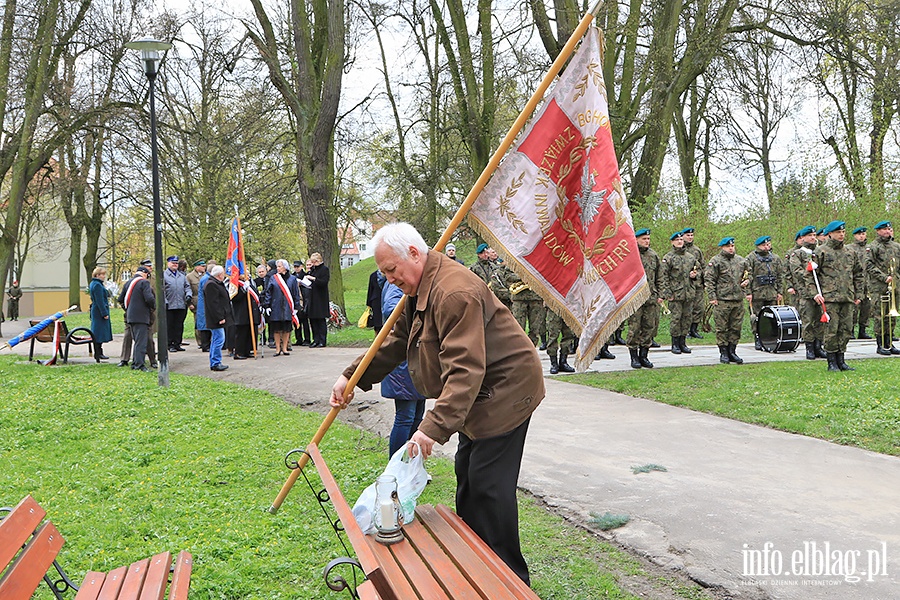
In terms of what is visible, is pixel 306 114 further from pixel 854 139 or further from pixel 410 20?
pixel 854 139

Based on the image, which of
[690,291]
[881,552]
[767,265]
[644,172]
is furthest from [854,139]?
[881,552]

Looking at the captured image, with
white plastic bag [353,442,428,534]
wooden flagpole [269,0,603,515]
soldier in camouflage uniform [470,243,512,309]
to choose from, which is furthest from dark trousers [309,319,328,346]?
white plastic bag [353,442,428,534]

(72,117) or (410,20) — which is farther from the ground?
(410,20)

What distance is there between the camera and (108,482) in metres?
6.64

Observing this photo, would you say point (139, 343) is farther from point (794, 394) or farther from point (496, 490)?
point (496, 490)

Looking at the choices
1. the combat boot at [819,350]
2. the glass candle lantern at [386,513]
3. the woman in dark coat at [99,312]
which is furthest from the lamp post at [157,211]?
the combat boot at [819,350]

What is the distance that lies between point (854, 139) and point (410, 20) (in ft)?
51.3

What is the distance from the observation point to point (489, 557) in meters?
3.27

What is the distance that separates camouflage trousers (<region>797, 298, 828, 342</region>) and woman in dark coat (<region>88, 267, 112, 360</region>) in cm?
1281

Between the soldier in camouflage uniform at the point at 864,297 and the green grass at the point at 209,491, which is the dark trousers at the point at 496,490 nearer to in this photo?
the green grass at the point at 209,491

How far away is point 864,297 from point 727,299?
96.3 inches

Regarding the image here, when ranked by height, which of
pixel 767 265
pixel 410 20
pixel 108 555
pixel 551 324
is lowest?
pixel 108 555

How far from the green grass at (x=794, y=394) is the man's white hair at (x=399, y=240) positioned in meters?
5.68

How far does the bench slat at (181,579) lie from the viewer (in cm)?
327
